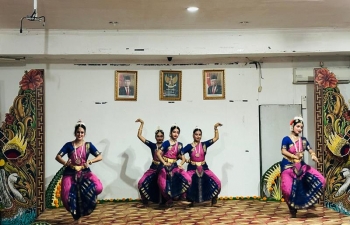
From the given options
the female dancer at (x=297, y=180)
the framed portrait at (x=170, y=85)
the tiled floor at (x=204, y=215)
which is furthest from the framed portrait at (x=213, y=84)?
the female dancer at (x=297, y=180)

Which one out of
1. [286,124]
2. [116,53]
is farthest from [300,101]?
[116,53]

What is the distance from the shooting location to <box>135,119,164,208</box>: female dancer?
7.42m

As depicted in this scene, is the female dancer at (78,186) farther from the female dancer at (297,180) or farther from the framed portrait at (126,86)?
the female dancer at (297,180)

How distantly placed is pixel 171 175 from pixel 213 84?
1.82 meters

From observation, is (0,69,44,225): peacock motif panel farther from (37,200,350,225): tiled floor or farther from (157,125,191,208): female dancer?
(157,125,191,208): female dancer

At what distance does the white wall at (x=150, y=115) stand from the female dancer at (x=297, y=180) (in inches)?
57.5

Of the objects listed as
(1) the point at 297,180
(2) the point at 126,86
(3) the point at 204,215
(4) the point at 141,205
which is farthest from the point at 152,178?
(1) the point at 297,180

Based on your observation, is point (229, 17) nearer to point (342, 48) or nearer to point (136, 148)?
point (342, 48)

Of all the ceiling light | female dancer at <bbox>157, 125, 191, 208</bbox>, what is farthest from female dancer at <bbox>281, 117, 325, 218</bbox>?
the ceiling light

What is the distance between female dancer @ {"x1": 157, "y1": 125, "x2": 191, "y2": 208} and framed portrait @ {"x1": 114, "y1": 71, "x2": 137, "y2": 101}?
3.91 feet

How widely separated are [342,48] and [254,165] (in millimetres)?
2205

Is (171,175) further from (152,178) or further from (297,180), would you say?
(297,180)

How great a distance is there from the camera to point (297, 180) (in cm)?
654

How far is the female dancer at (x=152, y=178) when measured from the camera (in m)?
7.42
